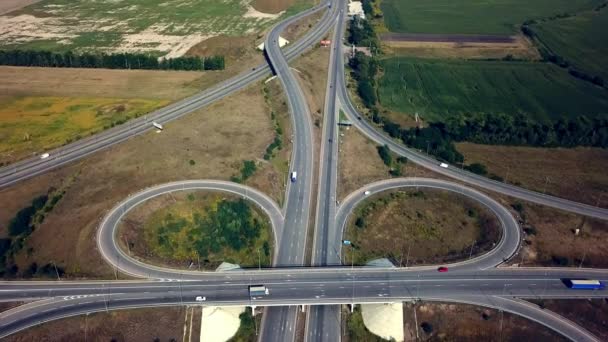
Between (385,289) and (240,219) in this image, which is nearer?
(385,289)

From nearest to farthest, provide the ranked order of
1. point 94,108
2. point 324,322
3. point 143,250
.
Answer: point 324,322 < point 143,250 < point 94,108

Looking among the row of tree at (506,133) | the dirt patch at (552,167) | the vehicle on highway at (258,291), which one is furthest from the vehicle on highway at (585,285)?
the vehicle on highway at (258,291)

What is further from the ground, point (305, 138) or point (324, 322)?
point (305, 138)

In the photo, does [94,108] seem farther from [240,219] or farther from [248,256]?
[248,256]

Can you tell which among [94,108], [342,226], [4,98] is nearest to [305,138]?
[342,226]

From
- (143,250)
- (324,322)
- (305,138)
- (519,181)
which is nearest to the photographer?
A: (324,322)

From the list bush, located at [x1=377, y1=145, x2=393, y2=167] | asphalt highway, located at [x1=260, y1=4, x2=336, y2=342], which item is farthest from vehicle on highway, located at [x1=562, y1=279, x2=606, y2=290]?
asphalt highway, located at [x1=260, y1=4, x2=336, y2=342]
